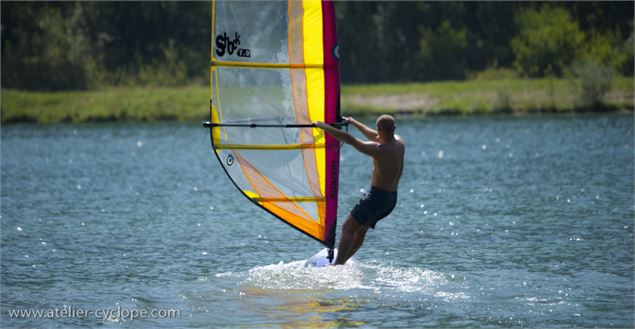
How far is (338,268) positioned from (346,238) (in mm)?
463

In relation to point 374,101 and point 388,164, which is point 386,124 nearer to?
point 388,164

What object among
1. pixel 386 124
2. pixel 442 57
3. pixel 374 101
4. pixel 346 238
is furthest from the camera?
pixel 442 57

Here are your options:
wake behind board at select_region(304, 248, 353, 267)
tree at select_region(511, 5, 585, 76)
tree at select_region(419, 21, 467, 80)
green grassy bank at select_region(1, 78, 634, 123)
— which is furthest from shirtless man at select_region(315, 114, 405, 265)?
tree at select_region(419, 21, 467, 80)

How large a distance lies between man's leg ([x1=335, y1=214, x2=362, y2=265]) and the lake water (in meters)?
0.16

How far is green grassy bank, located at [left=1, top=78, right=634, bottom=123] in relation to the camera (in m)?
49.8

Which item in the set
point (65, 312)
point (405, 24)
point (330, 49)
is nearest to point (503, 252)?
point (330, 49)

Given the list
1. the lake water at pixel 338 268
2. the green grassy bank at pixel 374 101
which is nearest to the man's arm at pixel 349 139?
the lake water at pixel 338 268

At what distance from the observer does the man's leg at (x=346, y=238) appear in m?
14.5

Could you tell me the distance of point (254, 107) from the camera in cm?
1464

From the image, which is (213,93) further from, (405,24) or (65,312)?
(405,24)

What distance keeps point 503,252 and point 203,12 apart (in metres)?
50.0

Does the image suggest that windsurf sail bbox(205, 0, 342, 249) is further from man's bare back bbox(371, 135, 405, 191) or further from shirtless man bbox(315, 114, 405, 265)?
man's bare back bbox(371, 135, 405, 191)

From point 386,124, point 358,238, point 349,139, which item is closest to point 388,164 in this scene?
point 386,124

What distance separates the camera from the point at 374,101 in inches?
2046
